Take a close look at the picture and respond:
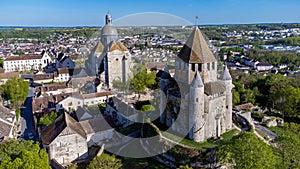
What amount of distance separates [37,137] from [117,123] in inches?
430

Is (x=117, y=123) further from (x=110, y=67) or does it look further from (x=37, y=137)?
(x=110, y=67)

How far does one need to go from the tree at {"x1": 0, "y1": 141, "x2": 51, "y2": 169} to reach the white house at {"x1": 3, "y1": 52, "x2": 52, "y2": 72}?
249 feet

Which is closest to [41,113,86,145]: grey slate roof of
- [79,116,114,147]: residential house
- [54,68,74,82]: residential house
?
[79,116,114,147]: residential house

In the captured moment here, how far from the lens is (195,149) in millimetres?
Result: 28500

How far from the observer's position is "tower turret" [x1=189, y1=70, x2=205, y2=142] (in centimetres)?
2903

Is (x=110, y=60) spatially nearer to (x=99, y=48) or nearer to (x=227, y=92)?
(x=99, y=48)

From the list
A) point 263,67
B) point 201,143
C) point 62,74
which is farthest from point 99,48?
point 263,67

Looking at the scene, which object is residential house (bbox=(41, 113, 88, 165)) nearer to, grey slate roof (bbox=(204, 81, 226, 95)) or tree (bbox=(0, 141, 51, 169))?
tree (bbox=(0, 141, 51, 169))

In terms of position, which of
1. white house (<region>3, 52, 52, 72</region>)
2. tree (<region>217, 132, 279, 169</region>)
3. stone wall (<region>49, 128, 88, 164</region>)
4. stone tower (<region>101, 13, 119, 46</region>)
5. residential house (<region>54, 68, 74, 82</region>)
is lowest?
stone wall (<region>49, 128, 88, 164</region>)

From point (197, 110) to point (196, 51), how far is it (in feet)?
21.3

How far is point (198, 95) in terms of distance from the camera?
1151 inches

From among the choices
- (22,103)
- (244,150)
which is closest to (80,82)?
(22,103)

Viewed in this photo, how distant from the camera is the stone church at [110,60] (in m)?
60.3

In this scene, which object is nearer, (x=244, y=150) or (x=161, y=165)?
(x=244, y=150)
